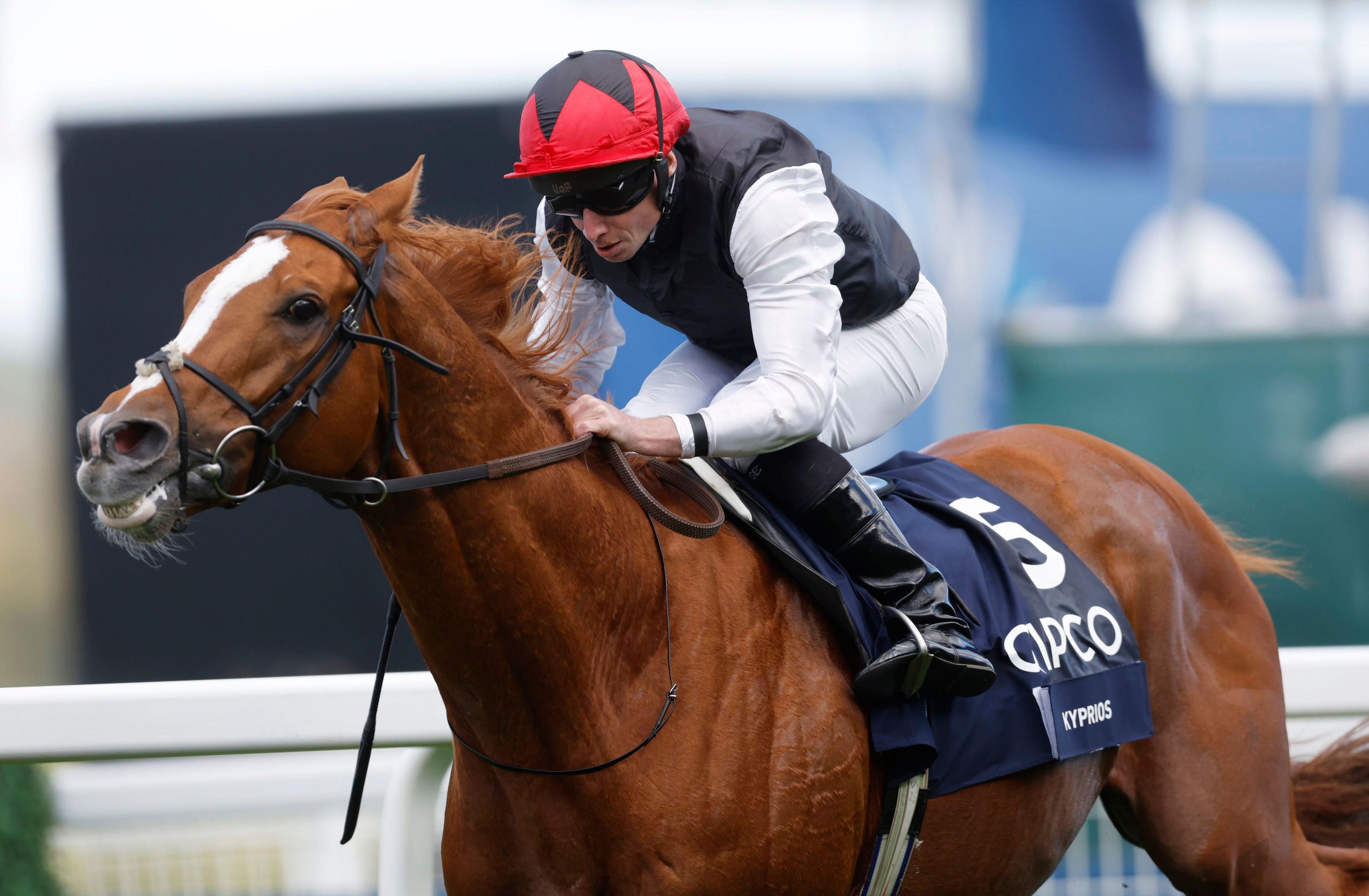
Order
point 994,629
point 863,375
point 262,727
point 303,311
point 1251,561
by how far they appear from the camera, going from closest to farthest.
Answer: point 303,311 < point 994,629 < point 863,375 < point 262,727 < point 1251,561

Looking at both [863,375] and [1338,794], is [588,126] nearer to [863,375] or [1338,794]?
[863,375]

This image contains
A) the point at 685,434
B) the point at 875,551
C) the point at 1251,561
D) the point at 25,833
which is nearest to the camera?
the point at 685,434

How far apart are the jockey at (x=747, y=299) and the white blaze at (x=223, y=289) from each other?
19.8 inches

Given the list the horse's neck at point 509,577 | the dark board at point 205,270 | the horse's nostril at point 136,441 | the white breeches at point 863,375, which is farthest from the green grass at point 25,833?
the dark board at point 205,270

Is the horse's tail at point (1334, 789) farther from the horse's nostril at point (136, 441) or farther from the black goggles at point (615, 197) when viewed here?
the horse's nostril at point (136, 441)

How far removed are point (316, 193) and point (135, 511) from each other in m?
0.57

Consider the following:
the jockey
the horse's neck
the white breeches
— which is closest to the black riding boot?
the jockey

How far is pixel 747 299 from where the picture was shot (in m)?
2.33

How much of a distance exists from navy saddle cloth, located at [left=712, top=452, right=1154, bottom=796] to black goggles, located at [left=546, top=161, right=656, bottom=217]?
522mm

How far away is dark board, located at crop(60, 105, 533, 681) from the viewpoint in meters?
6.15

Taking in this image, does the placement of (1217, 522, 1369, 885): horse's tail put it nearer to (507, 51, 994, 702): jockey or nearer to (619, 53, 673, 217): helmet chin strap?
(507, 51, 994, 702): jockey

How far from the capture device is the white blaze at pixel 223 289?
166 cm

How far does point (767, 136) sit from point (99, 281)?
16.6ft

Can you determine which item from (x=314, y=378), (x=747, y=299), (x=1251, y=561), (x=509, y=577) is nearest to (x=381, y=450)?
(x=314, y=378)
